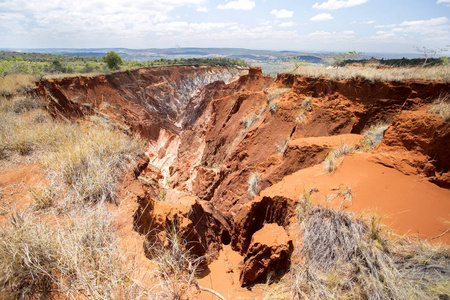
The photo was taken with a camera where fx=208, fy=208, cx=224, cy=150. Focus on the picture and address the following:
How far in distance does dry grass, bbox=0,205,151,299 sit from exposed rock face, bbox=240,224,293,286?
2645mm

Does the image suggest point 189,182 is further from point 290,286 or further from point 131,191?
point 290,286

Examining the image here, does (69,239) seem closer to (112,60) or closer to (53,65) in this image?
(112,60)

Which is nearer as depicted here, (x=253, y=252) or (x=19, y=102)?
(x=253, y=252)

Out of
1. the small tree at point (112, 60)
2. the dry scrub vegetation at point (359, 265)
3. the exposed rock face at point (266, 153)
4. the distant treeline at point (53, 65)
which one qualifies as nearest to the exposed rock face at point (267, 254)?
the exposed rock face at point (266, 153)

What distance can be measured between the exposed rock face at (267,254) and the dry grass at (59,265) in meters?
2.64

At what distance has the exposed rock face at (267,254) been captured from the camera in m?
3.93

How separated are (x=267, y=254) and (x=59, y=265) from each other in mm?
3403

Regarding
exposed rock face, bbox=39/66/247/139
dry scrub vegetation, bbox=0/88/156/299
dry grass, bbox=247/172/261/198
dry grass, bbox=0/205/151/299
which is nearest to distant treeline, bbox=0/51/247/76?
exposed rock face, bbox=39/66/247/139

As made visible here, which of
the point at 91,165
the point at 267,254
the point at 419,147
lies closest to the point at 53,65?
the point at 91,165

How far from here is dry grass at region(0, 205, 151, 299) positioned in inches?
76.9

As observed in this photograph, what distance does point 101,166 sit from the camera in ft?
13.5

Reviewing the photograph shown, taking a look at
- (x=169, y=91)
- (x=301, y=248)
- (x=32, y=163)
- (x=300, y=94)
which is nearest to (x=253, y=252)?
(x=301, y=248)

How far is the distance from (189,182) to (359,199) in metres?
12.2

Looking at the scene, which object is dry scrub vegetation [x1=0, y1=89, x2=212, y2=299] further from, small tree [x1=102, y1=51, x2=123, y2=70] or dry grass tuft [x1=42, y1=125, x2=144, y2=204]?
small tree [x1=102, y1=51, x2=123, y2=70]
